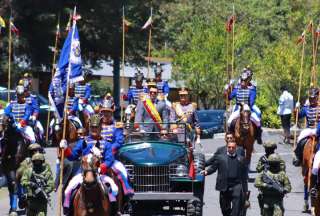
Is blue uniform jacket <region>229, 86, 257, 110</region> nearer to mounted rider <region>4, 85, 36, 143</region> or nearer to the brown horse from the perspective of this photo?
the brown horse

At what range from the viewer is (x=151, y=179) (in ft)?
60.4

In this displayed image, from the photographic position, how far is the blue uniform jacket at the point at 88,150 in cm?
1463

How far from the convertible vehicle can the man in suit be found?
577mm

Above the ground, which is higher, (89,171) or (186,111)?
(186,111)

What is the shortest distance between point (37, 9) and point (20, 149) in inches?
1053

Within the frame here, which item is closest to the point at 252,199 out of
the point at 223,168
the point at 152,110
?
the point at 152,110

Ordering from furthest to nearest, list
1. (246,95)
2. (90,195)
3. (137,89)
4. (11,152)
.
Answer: (137,89) → (246,95) → (11,152) → (90,195)

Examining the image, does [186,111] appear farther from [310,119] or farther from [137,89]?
[137,89]

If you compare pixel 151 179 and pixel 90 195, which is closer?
pixel 90 195

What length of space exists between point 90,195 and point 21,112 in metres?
9.87

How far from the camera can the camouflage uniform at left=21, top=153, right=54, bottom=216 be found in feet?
55.4

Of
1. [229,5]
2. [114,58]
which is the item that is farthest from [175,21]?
[114,58]

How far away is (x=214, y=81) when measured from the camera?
54.8 metres

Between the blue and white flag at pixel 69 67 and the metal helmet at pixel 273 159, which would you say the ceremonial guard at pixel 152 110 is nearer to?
the metal helmet at pixel 273 159
